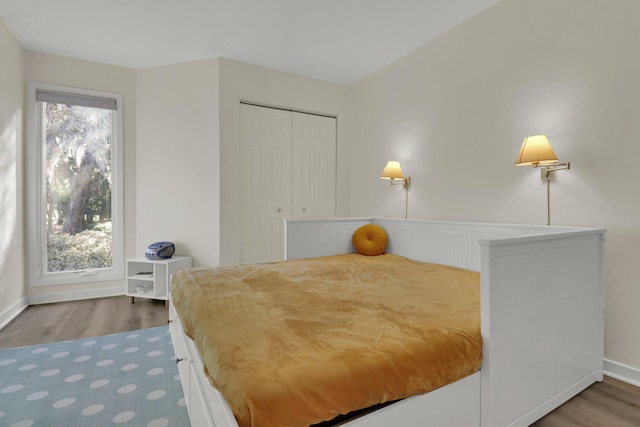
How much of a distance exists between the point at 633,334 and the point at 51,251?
4.65 meters

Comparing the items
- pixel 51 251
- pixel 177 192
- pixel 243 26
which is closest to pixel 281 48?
pixel 243 26

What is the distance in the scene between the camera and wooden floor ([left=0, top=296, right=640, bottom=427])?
1.40 meters

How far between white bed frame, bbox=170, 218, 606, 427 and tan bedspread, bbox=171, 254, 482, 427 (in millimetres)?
67

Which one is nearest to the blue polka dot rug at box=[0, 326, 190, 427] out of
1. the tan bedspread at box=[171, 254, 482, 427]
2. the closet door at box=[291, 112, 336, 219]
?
the tan bedspread at box=[171, 254, 482, 427]

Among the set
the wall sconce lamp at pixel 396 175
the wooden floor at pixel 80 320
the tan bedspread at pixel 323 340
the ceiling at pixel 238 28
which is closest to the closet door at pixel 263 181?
the ceiling at pixel 238 28

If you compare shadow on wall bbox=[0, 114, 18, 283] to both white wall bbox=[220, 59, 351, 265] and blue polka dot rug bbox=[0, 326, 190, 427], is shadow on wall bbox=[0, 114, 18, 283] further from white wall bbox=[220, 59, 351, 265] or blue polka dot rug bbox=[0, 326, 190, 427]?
white wall bbox=[220, 59, 351, 265]

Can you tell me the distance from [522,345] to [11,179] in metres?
3.91

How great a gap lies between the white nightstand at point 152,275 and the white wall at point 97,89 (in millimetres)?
375

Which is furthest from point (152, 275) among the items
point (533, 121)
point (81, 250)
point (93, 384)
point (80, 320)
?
point (533, 121)

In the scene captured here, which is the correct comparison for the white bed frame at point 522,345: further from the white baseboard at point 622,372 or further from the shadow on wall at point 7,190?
the shadow on wall at point 7,190

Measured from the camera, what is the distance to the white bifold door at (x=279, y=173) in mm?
3482

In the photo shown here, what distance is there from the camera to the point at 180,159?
134 inches

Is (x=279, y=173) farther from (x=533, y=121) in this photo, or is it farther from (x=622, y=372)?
(x=622, y=372)

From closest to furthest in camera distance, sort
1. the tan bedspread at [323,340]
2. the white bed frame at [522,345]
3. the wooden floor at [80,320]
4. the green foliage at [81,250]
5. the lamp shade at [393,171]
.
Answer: the tan bedspread at [323,340] < the white bed frame at [522,345] < the wooden floor at [80,320] < the lamp shade at [393,171] < the green foliage at [81,250]
